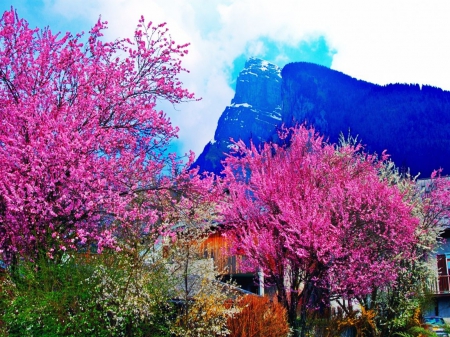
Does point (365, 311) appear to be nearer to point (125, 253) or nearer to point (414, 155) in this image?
point (125, 253)

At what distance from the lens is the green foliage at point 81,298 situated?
11.2 m

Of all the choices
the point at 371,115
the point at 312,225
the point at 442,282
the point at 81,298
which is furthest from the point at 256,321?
the point at 371,115

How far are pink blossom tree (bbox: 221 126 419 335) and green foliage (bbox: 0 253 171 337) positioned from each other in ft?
19.3

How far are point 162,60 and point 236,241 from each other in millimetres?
8540

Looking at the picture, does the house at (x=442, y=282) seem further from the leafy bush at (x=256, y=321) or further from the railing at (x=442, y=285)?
the leafy bush at (x=256, y=321)

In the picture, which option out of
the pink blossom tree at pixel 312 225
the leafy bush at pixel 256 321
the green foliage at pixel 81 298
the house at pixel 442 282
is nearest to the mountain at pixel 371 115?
the house at pixel 442 282

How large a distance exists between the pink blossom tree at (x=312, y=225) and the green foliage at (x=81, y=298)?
231 inches

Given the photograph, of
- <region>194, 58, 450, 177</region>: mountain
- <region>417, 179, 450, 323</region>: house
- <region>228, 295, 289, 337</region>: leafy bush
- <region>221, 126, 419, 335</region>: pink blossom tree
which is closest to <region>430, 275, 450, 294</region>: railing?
<region>417, 179, 450, 323</region>: house

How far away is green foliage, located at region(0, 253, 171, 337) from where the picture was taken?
1120cm

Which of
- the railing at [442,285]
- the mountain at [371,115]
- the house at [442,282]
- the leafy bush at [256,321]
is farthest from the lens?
the mountain at [371,115]

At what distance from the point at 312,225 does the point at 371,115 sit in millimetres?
105374

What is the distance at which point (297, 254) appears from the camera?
57.9 feet

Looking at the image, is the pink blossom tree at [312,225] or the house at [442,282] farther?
the house at [442,282]

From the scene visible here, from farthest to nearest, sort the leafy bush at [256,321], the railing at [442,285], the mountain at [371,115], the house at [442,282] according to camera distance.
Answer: the mountain at [371,115] → the railing at [442,285] → the house at [442,282] → the leafy bush at [256,321]
